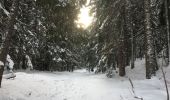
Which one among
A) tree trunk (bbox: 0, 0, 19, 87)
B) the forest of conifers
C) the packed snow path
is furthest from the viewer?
the forest of conifers

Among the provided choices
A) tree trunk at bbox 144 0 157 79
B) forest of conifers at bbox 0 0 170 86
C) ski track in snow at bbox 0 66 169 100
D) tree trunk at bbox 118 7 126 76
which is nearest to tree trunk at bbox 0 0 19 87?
forest of conifers at bbox 0 0 170 86

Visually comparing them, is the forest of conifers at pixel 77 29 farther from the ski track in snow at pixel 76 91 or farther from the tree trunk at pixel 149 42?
the ski track in snow at pixel 76 91

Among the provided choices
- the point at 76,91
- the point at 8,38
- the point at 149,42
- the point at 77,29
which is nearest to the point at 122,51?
the point at 149,42

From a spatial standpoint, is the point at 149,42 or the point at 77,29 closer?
the point at 149,42

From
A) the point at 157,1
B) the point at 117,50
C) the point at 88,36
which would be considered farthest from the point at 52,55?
the point at 157,1

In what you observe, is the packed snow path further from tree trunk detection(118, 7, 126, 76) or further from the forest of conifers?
tree trunk detection(118, 7, 126, 76)

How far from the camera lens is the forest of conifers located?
42.5ft

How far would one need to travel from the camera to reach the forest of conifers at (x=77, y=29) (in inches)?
510

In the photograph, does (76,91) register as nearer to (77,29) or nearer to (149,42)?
(149,42)

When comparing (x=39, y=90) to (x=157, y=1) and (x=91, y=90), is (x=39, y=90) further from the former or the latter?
(x=157, y=1)

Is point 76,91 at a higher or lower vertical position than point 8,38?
lower

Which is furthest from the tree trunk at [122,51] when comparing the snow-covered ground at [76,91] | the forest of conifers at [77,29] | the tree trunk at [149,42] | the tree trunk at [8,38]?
the tree trunk at [8,38]

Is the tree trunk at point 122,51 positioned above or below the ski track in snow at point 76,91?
above

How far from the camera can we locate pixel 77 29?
77.7 ft
